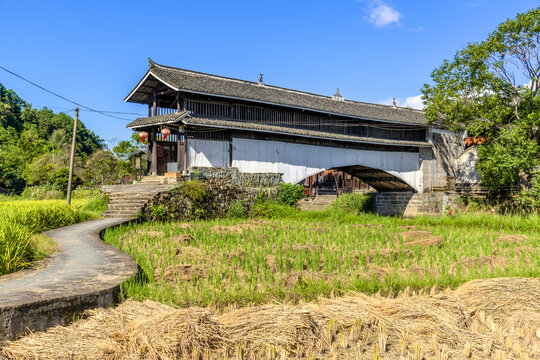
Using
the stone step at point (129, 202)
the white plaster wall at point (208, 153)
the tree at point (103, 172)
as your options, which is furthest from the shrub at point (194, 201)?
the tree at point (103, 172)

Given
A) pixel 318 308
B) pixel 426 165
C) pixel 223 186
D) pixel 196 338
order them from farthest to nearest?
pixel 426 165 < pixel 223 186 < pixel 318 308 < pixel 196 338

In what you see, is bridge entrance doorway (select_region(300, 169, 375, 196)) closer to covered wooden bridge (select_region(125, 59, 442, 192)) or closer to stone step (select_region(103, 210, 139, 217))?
covered wooden bridge (select_region(125, 59, 442, 192))

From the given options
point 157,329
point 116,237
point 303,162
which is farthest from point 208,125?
point 157,329

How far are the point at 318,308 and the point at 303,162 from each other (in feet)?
54.5

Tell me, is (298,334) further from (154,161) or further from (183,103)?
(154,161)

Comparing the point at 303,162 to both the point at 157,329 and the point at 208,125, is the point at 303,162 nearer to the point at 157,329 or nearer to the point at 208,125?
the point at 208,125

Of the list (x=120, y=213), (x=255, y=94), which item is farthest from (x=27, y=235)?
(x=255, y=94)

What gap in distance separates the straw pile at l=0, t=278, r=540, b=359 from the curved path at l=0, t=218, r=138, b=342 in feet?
0.54

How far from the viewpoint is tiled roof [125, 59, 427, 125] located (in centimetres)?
1725

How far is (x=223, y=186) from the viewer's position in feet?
51.4

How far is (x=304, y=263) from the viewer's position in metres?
6.09

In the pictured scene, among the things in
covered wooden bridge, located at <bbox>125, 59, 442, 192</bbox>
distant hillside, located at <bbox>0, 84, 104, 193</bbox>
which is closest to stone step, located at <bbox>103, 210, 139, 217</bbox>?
covered wooden bridge, located at <bbox>125, 59, 442, 192</bbox>

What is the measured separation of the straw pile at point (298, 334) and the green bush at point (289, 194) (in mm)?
13606

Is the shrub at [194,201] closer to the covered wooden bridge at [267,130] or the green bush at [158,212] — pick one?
the green bush at [158,212]
